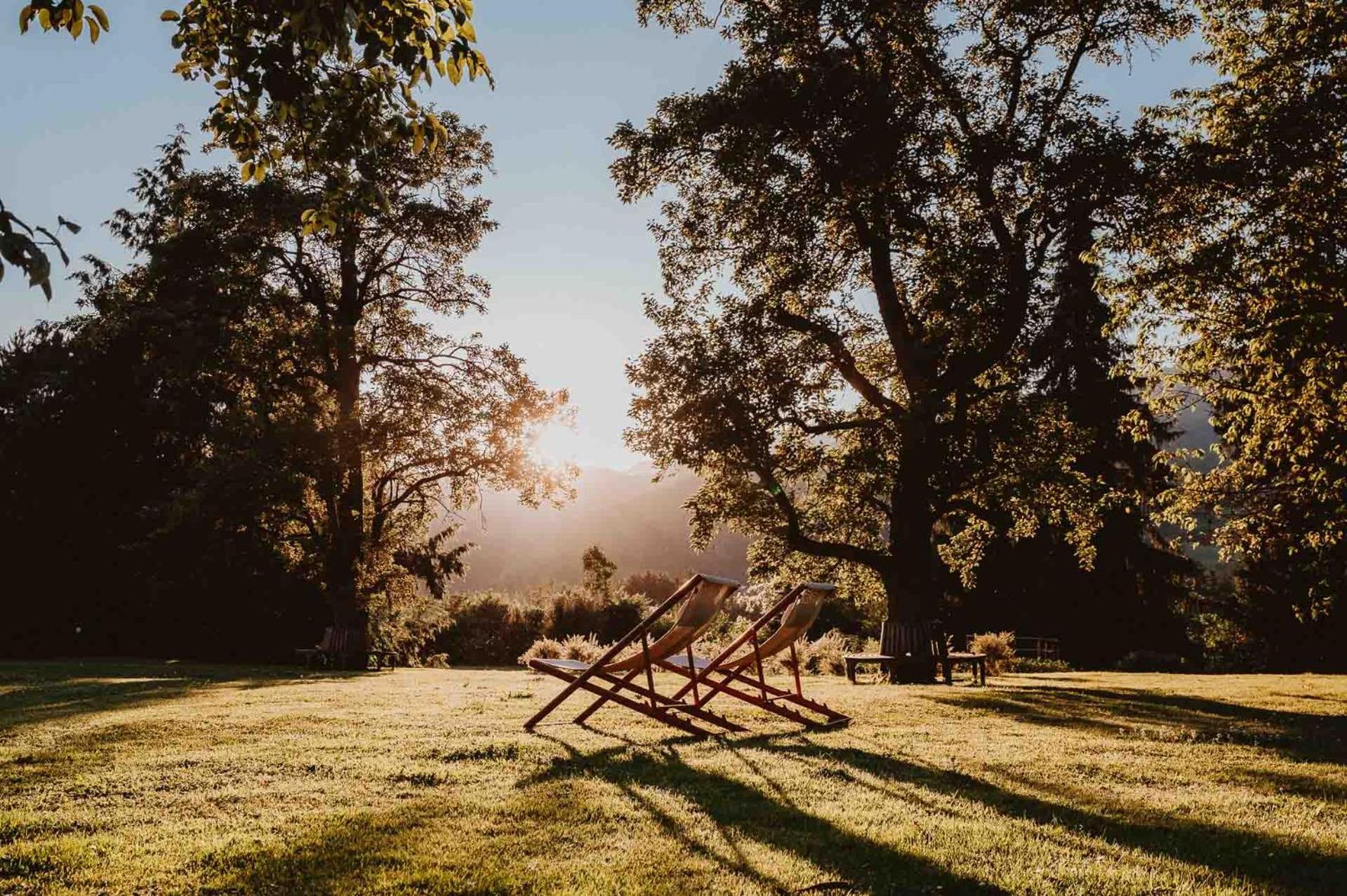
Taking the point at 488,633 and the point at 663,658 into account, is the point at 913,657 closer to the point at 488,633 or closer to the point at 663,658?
the point at 663,658

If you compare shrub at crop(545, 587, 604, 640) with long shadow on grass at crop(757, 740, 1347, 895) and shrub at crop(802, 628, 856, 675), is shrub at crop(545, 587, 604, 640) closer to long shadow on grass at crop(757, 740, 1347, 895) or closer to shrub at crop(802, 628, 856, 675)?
shrub at crop(802, 628, 856, 675)

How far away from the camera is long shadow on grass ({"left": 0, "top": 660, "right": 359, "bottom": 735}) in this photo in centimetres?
962

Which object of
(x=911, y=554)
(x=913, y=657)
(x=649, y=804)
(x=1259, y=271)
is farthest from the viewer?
(x=911, y=554)

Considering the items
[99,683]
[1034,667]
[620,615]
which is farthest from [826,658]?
[620,615]

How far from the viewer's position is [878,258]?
18219 millimetres

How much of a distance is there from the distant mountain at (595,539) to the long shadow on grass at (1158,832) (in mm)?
116576

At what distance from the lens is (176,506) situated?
20.9 metres

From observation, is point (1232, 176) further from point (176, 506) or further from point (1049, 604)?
point (1049, 604)

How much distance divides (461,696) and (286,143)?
311 inches

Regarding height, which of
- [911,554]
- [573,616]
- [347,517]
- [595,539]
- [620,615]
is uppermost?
[595,539]

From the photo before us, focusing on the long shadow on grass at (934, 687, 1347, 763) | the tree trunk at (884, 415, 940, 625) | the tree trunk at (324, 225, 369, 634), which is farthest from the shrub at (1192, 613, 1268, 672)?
the tree trunk at (324, 225, 369, 634)

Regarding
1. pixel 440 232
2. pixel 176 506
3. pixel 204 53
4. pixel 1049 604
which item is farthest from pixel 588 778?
pixel 1049 604

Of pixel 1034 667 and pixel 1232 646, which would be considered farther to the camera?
pixel 1232 646

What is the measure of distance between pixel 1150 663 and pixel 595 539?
103m
